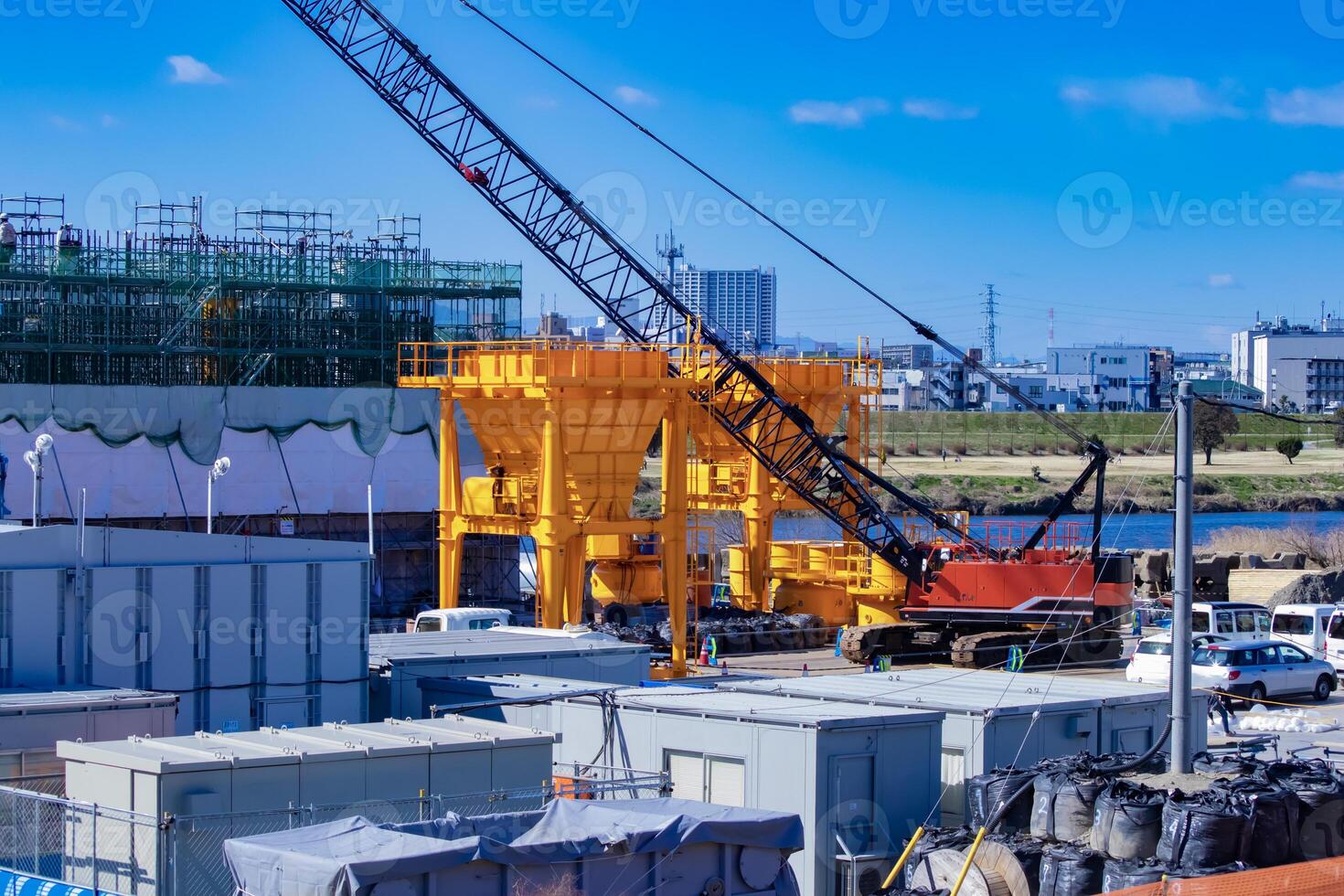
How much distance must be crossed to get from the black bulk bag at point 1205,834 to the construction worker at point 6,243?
4050 cm

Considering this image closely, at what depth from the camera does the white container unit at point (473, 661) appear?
22516 mm

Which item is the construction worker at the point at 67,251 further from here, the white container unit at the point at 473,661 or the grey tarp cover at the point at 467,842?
the grey tarp cover at the point at 467,842

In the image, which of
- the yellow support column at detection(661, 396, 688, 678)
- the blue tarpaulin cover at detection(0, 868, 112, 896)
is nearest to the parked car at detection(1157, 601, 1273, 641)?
the yellow support column at detection(661, 396, 688, 678)

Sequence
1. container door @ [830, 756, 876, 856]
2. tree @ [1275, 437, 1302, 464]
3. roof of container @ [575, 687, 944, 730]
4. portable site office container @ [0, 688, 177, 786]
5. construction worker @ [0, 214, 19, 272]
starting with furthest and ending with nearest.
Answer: tree @ [1275, 437, 1302, 464] → construction worker @ [0, 214, 19, 272] → roof of container @ [575, 687, 944, 730] → container door @ [830, 756, 876, 856] → portable site office container @ [0, 688, 177, 786]

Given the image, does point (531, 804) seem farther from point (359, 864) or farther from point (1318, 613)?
point (1318, 613)

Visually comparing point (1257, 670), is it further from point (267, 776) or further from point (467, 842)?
point (467, 842)

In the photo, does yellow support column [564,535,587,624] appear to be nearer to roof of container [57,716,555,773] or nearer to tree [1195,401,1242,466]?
roof of container [57,716,555,773]

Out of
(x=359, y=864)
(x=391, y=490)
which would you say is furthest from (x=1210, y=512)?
(x=359, y=864)

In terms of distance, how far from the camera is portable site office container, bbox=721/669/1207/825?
61.0 ft

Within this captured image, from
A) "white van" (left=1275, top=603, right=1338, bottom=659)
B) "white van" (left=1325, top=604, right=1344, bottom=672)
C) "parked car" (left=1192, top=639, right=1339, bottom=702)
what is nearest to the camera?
Result: "parked car" (left=1192, top=639, right=1339, bottom=702)

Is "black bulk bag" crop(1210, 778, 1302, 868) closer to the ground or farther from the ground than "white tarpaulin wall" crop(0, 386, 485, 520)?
closer to the ground

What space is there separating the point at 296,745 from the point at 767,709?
A: 5.38m

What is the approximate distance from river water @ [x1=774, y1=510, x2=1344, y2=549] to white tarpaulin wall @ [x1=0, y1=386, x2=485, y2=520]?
1596 inches

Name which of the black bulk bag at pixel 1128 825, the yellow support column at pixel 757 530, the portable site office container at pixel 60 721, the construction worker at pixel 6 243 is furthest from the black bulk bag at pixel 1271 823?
the construction worker at pixel 6 243
